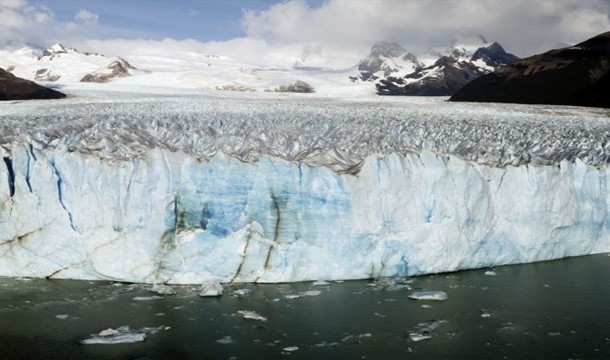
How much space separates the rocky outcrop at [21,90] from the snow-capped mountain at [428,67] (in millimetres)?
38889

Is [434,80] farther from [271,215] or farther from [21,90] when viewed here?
[271,215]

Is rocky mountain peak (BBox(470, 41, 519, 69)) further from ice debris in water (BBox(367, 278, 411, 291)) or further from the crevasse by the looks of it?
ice debris in water (BBox(367, 278, 411, 291))

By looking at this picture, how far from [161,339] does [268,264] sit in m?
2.49

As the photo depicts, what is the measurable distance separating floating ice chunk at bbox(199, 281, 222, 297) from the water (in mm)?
120

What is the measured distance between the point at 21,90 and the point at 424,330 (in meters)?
28.6

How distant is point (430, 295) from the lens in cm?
834

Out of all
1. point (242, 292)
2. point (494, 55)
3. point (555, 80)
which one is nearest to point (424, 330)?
point (242, 292)

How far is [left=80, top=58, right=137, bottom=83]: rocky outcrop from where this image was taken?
7056 cm

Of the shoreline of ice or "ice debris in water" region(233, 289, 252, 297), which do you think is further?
the shoreline of ice

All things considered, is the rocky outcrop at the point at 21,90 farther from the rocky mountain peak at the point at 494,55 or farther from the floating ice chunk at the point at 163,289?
the rocky mountain peak at the point at 494,55

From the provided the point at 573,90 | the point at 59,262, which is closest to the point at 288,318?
the point at 59,262

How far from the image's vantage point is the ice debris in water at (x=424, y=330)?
22.7 ft

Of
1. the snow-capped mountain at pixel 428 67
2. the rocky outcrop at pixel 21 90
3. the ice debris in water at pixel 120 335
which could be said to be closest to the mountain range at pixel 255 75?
the snow-capped mountain at pixel 428 67

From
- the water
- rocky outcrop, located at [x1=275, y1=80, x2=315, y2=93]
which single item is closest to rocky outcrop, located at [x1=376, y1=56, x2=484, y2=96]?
rocky outcrop, located at [x1=275, y1=80, x2=315, y2=93]
